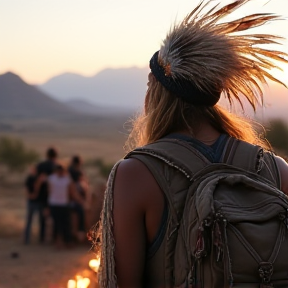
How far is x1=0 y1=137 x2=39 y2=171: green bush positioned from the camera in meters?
27.0

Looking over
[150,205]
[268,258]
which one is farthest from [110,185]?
[268,258]

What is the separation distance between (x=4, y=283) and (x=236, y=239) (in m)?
7.11

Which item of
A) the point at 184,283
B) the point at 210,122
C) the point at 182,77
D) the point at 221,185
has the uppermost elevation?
the point at 182,77

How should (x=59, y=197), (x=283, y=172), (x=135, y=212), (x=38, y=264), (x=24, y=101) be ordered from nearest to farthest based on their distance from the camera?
(x=135, y=212)
(x=283, y=172)
(x=38, y=264)
(x=59, y=197)
(x=24, y=101)

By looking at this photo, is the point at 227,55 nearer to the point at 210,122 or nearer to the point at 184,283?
the point at 210,122

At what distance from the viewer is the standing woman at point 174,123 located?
2.08 m

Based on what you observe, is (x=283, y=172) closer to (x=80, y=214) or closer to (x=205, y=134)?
(x=205, y=134)

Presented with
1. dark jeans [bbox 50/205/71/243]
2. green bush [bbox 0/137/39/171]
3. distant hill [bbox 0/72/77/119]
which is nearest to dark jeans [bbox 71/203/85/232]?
dark jeans [bbox 50/205/71/243]

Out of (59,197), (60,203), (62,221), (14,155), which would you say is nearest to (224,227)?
(59,197)

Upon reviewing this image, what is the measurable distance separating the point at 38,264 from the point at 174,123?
785 cm

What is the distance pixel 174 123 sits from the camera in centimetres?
227

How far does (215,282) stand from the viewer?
1.96 metres

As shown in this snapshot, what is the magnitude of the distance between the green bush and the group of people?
52.5ft

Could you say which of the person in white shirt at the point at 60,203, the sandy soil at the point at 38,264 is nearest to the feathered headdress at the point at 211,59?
the sandy soil at the point at 38,264
